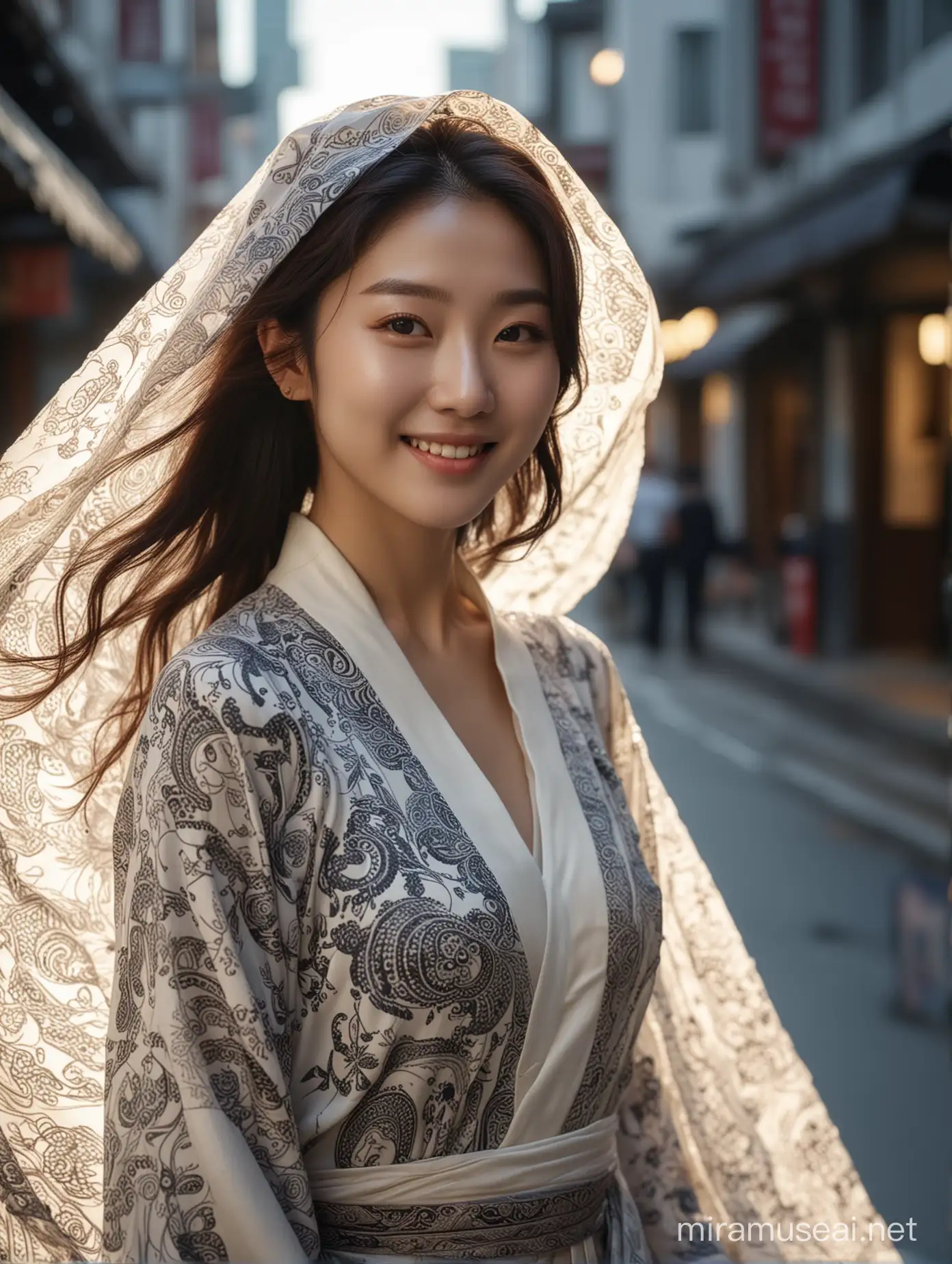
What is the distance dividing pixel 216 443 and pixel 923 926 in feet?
16.5

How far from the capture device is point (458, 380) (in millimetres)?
1591

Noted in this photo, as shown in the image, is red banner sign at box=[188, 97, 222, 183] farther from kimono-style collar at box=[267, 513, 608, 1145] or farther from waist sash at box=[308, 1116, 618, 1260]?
waist sash at box=[308, 1116, 618, 1260]

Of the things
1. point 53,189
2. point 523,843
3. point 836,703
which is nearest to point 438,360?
point 523,843

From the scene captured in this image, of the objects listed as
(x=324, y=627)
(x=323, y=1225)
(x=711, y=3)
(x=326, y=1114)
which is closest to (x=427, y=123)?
(x=324, y=627)

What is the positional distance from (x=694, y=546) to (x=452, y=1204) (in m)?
13.6

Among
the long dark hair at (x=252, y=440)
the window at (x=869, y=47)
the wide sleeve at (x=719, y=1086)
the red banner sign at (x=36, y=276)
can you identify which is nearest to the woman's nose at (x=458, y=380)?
the long dark hair at (x=252, y=440)

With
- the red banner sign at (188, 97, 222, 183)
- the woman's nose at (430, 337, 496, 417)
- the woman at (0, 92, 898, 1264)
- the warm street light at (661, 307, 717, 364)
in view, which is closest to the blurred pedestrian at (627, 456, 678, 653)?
the warm street light at (661, 307, 717, 364)

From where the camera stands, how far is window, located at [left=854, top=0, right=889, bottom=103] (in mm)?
13977

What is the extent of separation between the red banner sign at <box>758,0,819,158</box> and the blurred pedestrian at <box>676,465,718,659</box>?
3.54m

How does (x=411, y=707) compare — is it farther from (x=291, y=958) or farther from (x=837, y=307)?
(x=837, y=307)

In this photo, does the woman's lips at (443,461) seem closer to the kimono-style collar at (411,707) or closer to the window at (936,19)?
the kimono-style collar at (411,707)

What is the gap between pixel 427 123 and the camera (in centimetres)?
168

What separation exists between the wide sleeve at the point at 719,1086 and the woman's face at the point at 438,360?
42 centimetres

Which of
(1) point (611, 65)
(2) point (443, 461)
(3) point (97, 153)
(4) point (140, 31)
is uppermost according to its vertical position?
(1) point (611, 65)
